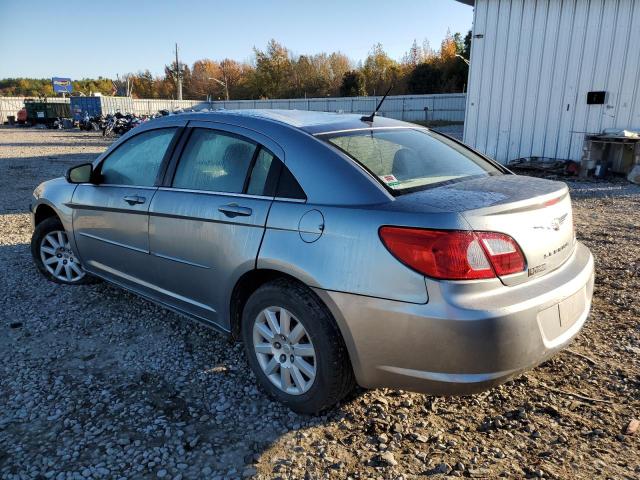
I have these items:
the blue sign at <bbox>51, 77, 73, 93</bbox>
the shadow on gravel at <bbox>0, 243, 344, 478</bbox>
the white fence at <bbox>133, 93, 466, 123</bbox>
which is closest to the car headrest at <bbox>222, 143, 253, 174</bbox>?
the shadow on gravel at <bbox>0, 243, 344, 478</bbox>

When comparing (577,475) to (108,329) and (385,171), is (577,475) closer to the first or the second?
(385,171)

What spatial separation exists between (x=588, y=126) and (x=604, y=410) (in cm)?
1142

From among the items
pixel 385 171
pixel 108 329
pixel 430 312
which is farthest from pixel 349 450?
pixel 108 329

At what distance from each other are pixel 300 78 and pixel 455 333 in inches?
2860

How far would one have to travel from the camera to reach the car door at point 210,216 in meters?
2.79

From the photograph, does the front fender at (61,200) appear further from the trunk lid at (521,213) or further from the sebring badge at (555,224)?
the sebring badge at (555,224)

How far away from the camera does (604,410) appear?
9.00 ft

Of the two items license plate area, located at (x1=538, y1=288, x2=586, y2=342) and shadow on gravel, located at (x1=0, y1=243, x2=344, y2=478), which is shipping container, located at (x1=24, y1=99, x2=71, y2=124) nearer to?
shadow on gravel, located at (x1=0, y1=243, x2=344, y2=478)

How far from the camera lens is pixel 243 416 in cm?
273

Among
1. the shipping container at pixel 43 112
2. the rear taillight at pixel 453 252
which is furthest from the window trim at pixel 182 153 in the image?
the shipping container at pixel 43 112

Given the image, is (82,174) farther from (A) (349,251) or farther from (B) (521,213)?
(B) (521,213)

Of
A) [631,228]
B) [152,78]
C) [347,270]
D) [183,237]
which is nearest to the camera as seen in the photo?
[347,270]

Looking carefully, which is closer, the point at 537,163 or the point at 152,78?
the point at 537,163

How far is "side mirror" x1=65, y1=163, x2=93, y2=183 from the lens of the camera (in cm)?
398
